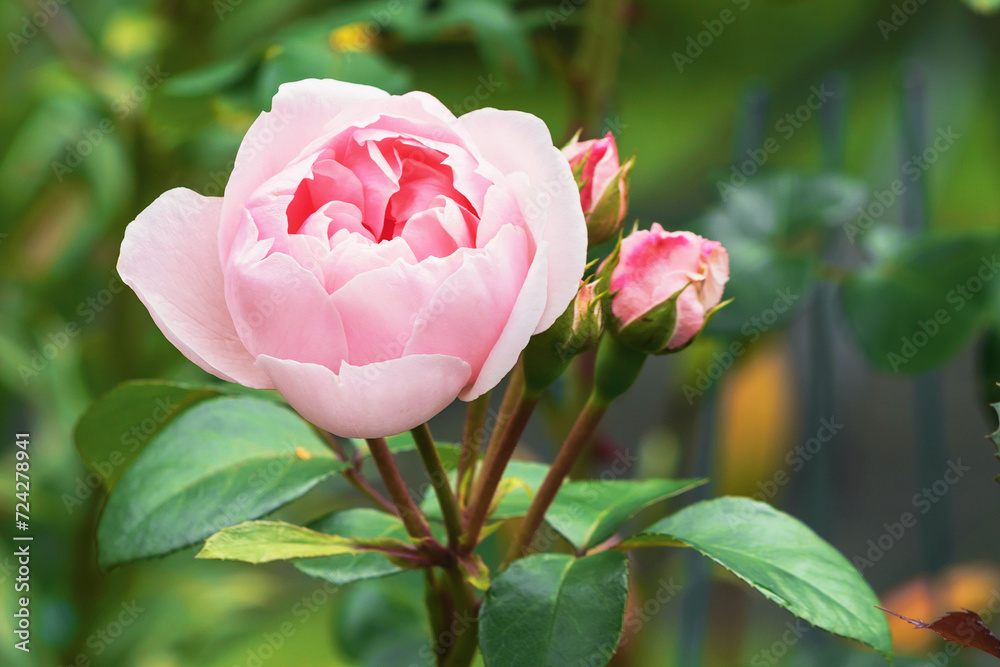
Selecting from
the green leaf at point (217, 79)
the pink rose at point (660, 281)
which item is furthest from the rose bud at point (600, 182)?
the green leaf at point (217, 79)

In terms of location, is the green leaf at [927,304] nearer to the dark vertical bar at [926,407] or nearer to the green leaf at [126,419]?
the dark vertical bar at [926,407]

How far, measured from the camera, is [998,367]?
0.49 meters

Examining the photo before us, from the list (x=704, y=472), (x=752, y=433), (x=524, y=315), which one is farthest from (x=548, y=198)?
(x=752, y=433)

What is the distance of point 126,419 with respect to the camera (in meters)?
0.33

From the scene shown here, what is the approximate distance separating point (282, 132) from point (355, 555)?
14 centimetres

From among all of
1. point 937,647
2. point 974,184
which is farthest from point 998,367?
point 974,184

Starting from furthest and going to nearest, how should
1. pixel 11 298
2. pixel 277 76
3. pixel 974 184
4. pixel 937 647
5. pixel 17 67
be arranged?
pixel 974 184 → pixel 17 67 → pixel 11 298 → pixel 937 647 → pixel 277 76

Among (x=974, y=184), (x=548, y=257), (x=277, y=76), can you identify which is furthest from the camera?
(x=974, y=184)

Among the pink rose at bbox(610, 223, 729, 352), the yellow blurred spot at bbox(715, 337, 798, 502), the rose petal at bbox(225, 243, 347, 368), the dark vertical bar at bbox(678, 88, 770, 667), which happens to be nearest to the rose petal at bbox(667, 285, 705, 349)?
the pink rose at bbox(610, 223, 729, 352)

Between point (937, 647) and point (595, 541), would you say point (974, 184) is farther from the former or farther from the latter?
point (595, 541)

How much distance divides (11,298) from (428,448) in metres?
0.86

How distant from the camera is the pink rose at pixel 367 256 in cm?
20

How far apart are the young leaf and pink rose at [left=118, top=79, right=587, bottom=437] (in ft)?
0.42

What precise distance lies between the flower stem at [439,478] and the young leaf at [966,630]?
0.12 m
